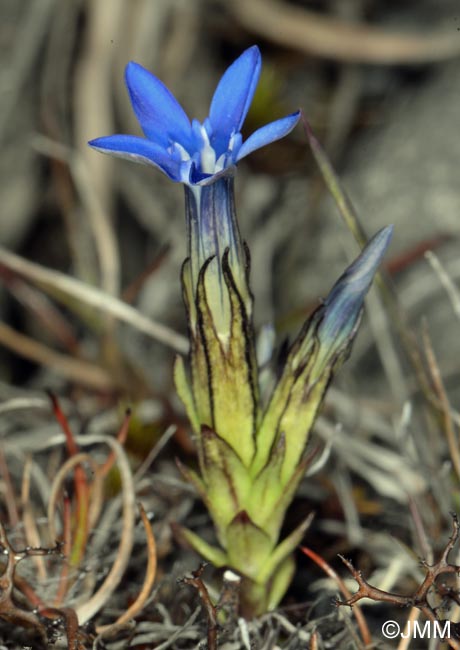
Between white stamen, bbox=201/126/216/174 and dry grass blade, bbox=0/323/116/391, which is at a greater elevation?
white stamen, bbox=201/126/216/174

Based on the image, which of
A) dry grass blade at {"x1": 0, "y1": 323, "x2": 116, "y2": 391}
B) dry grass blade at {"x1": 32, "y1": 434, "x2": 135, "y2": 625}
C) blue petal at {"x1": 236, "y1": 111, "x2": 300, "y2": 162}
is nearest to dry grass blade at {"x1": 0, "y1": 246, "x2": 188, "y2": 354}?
dry grass blade at {"x1": 0, "y1": 323, "x2": 116, "y2": 391}

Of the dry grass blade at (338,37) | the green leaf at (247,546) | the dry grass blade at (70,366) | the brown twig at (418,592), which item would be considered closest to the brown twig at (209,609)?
the green leaf at (247,546)

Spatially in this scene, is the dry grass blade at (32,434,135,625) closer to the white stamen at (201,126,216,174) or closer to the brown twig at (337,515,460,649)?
the brown twig at (337,515,460,649)

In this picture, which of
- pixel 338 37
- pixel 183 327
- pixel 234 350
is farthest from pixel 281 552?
pixel 338 37

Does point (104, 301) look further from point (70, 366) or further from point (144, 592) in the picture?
point (144, 592)

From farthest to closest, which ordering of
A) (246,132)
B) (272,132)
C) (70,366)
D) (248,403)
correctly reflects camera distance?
(246,132), (70,366), (248,403), (272,132)

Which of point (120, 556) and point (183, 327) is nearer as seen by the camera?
point (120, 556)
